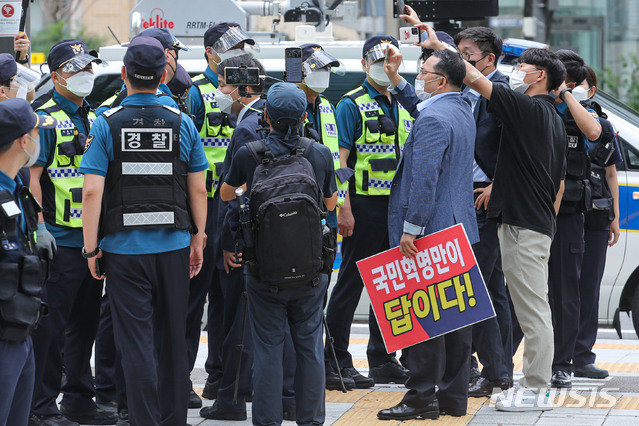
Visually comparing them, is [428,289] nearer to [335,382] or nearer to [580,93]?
[335,382]

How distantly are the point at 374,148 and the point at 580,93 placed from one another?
1.54 metres

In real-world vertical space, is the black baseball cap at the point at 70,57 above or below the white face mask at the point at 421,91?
above

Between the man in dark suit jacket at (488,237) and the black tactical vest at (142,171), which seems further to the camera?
the man in dark suit jacket at (488,237)

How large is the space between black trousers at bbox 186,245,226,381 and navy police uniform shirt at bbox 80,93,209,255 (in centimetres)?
111

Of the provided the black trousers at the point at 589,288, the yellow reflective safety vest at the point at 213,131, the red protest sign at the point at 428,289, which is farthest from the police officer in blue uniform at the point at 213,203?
the black trousers at the point at 589,288

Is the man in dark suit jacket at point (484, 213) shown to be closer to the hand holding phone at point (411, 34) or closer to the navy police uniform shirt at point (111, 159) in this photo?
the hand holding phone at point (411, 34)

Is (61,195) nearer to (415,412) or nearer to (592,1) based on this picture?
(415,412)

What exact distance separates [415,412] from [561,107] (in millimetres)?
2339

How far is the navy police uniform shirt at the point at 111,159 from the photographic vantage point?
5.13 meters

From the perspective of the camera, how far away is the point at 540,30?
19.0m

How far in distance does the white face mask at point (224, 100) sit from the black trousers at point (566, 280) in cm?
230

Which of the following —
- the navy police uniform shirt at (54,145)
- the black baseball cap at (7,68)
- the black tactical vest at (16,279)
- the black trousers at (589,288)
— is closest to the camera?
the black tactical vest at (16,279)

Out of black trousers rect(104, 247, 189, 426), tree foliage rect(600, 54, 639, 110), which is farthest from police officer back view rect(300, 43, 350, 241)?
tree foliage rect(600, 54, 639, 110)

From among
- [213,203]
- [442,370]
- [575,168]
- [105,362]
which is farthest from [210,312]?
[575,168]
